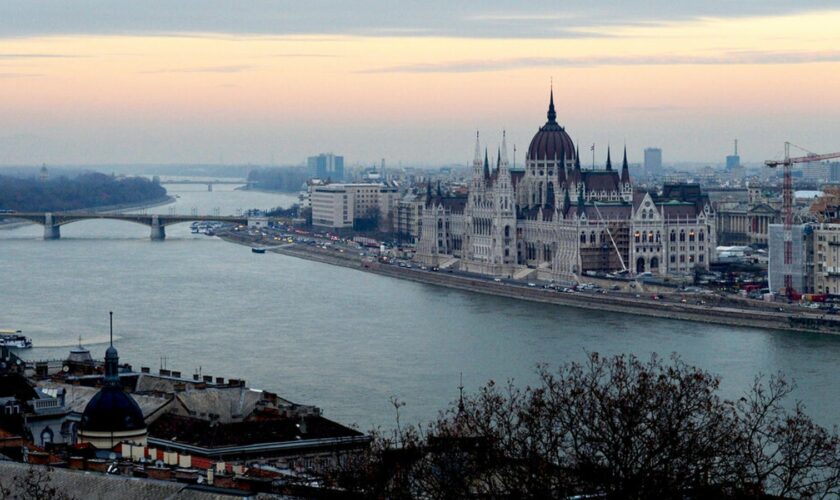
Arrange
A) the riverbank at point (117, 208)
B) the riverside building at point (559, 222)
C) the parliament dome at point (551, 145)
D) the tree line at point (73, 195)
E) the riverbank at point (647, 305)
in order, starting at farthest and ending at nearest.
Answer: the tree line at point (73, 195)
the riverbank at point (117, 208)
the parliament dome at point (551, 145)
the riverside building at point (559, 222)
the riverbank at point (647, 305)

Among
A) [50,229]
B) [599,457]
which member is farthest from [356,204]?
[599,457]

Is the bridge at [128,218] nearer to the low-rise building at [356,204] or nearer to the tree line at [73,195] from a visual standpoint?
the low-rise building at [356,204]

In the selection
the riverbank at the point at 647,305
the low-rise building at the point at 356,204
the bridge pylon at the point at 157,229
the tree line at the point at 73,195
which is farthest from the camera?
the tree line at the point at 73,195

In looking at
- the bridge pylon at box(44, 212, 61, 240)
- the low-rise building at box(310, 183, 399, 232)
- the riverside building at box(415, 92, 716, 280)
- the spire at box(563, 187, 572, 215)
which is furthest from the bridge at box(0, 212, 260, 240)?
the spire at box(563, 187, 572, 215)

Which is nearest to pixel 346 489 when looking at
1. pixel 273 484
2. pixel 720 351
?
pixel 273 484

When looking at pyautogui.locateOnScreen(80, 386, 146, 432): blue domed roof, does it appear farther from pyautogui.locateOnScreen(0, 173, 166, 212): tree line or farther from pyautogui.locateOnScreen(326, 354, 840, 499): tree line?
pyautogui.locateOnScreen(0, 173, 166, 212): tree line

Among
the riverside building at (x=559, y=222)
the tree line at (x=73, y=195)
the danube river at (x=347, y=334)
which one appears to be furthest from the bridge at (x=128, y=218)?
the tree line at (x=73, y=195)

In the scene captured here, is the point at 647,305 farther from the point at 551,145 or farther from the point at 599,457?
the point at 599,457

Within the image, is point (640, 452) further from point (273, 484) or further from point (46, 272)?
point (46, 272)
